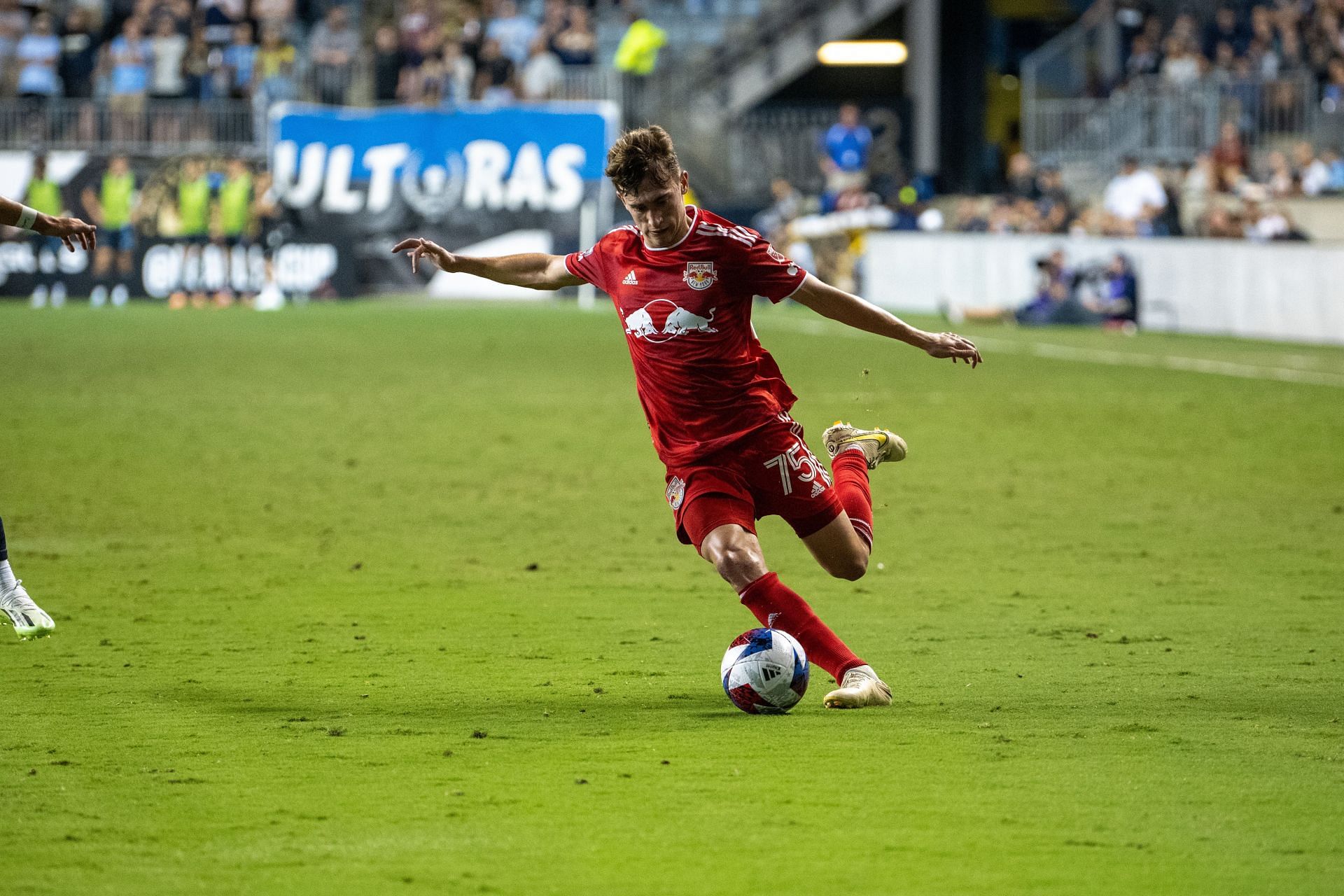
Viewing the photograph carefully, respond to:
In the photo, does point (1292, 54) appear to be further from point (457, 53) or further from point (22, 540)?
point (22, 540)

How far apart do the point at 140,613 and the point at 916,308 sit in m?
24.9

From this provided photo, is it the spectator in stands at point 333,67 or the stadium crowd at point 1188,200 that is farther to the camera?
the spectator in stands at point 333,67

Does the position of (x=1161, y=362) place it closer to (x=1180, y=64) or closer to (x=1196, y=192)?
(x=1196, y=192)

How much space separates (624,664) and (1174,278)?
21017 millimetres

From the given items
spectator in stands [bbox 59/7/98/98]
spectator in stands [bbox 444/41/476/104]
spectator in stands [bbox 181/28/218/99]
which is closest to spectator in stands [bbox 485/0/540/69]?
spectator in stands [bbox 444/41/476/104]

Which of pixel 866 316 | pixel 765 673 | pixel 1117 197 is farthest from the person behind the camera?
pixel 1117 197

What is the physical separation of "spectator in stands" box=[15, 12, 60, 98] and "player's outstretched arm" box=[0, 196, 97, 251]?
94.2ft

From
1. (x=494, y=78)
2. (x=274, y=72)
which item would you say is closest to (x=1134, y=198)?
(x=494, y=78)

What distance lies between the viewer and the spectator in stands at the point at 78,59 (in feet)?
118

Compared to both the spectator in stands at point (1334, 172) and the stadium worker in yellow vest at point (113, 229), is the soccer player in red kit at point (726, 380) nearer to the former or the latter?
the spectator in stands at point (1334, 172)

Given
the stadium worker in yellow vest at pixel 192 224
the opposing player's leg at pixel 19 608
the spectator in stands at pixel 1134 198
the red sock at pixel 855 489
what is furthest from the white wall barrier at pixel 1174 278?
the opposing player's leg at pixel 19 608

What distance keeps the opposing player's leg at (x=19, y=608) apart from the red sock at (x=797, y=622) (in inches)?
105

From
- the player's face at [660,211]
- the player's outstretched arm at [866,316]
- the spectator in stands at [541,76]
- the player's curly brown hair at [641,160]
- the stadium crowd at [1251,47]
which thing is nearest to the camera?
the player's curly brown hair at [641,160]

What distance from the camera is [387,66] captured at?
36938 millimetres
